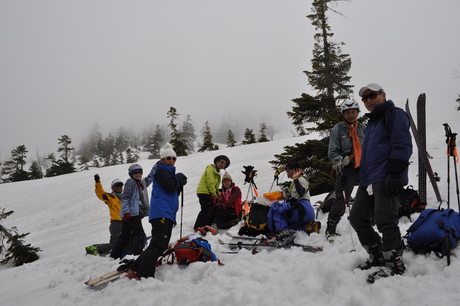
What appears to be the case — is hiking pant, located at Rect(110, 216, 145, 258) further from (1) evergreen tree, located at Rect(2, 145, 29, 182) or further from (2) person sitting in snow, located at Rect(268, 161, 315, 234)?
(1) evergreen tree, located at Rect(2, 145, 29, 182)

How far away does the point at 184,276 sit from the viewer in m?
4.22

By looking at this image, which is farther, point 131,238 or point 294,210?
point 131,238

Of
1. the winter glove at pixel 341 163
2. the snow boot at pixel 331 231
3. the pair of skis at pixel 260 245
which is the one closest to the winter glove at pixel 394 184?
the winter glove at pixel 341 163

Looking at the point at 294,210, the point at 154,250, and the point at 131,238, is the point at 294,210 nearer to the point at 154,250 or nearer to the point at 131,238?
the point at 154,250

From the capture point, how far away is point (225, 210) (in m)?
7.94

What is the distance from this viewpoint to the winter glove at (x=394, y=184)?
10.2 ft

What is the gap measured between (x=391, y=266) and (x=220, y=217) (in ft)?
16.7

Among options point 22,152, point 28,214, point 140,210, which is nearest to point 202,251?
point 140,210

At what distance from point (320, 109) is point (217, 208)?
8056 mm

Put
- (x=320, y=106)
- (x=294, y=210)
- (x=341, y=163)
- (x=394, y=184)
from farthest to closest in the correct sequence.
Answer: (x=320, y=106)
(x=294, y=210)
(x=341, y=163)
(x=394, y=184)

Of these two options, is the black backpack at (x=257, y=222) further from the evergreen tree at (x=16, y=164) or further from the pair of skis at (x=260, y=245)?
the evergreen tree at (x=16, y=164)

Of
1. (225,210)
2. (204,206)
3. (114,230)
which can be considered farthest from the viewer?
(204,206)

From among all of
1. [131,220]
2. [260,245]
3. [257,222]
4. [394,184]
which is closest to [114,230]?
[131,220]

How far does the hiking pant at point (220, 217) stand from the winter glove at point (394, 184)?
5263mm
